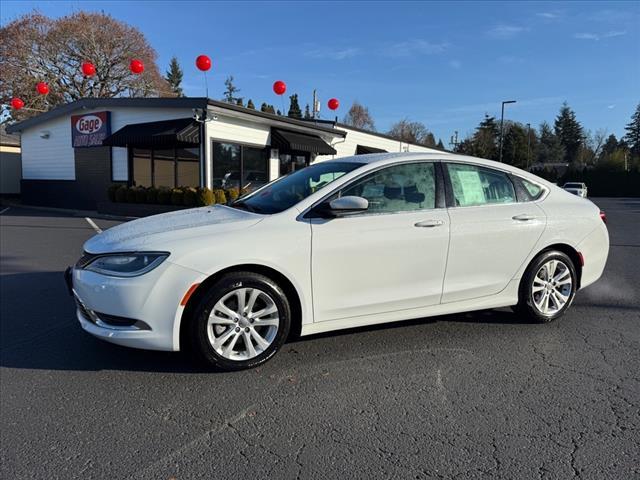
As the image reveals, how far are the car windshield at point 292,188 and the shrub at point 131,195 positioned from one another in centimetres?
1389

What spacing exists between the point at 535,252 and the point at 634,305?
73.9 inches

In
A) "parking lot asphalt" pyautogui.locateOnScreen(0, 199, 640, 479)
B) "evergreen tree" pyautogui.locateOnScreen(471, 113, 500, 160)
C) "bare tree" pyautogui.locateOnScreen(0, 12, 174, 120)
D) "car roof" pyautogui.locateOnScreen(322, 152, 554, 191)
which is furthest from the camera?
"evergreen tree" pyautogui.locateOnScreen(471, 113, 500, 160)

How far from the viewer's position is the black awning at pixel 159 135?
16.0m

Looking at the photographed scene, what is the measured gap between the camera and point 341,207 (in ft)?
12.0

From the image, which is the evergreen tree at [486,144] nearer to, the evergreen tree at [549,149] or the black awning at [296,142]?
the evergreen tree at [549,149]

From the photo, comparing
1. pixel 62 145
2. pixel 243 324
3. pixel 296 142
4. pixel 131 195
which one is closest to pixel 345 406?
pixel 243 324

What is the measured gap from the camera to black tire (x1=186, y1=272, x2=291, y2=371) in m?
3.37

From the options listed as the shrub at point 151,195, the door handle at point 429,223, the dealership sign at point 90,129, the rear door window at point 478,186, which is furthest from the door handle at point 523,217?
the dealership sign at point 90,129

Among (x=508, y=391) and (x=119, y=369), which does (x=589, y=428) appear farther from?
(x=119, y=369)

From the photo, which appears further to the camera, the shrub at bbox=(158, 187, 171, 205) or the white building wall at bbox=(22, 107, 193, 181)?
the white building wall at bbox=(22, 107, 193, 181)

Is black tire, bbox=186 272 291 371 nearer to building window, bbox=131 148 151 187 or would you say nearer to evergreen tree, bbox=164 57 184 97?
building window, bbox=131 148 151 187

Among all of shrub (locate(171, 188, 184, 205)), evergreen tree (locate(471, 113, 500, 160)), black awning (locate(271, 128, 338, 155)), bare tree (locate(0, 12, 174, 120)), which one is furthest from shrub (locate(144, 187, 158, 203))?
evergreen tree (locate(471, 113, 500, 160))

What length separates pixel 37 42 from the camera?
1366 inches

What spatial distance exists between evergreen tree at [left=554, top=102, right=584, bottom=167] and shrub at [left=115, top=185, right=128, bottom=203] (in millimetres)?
95459
